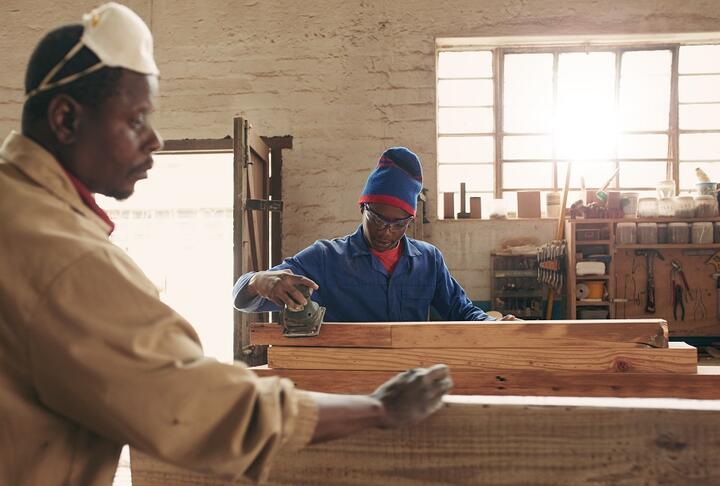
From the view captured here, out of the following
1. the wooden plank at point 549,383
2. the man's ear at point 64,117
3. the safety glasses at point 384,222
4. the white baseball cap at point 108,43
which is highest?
the white baseball cap at point 108,43

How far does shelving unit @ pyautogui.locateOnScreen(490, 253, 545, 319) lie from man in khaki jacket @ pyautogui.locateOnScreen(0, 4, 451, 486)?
4.09 metres

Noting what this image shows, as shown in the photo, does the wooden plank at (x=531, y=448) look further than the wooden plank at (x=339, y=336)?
No

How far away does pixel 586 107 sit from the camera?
535cm

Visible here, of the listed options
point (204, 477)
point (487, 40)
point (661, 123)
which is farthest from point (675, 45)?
point (204, 477)

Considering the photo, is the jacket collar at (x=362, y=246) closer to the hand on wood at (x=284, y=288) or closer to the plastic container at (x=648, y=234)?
the hand on wood at (x=284, y=288)

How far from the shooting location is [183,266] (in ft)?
24.3

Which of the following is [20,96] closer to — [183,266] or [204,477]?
[183,266]

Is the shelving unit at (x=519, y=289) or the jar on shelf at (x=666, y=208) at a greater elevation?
the jar on shelf at (x=666, y=208)

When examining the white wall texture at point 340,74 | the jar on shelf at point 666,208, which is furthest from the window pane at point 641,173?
the white wall texture at point 340,74

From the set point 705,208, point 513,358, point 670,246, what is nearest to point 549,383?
point 513,358

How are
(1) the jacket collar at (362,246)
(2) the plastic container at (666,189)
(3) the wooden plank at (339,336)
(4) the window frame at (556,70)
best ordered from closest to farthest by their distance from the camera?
(3) the wooden plank at (339,336) → (1) the jacket collar at (362,246) → (2) the plastic container at (666,189) → (4) the window frame at (556,70)

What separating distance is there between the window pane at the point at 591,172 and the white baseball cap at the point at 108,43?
4.89 m

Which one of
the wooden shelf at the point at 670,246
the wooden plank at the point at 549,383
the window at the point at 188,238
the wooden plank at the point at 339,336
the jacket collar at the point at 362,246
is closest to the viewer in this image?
the wooden plank at the point at 549,383

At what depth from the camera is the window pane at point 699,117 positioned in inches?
210
